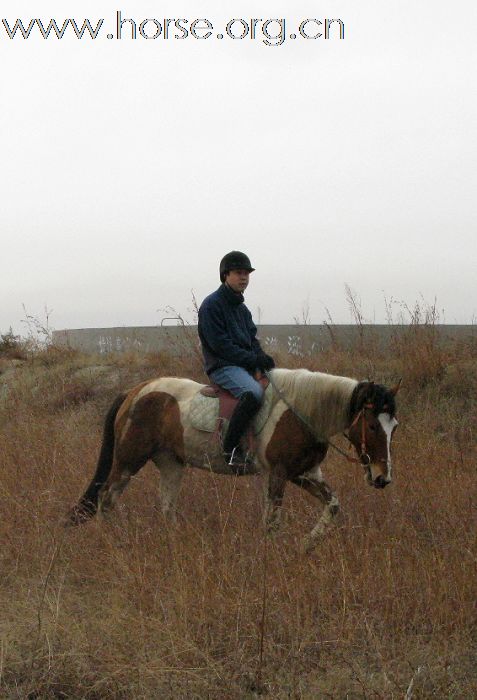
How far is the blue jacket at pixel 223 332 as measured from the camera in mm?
6355

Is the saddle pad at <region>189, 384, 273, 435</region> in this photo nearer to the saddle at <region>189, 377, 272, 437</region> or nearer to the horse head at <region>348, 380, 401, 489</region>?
the saddle at <region>189, 377, 272, 437</region>

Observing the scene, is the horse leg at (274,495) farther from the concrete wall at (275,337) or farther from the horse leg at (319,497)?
the concrete wall at (275,337)

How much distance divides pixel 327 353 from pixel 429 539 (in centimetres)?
709

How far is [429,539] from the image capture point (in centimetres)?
541

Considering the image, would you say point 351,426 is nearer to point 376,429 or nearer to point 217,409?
point 376,429

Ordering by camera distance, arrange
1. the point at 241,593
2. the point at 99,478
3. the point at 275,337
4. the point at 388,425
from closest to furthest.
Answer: the point at 241,593, the point at 388,425, the point at 99,478, the point at 275,337

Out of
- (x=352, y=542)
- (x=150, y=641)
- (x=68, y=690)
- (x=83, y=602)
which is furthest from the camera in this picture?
(x=352, y=542)

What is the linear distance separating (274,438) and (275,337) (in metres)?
8.97

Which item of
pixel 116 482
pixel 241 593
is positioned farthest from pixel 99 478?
pixel 241 593

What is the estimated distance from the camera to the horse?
562cm

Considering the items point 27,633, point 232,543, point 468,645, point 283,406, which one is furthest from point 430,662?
point 283,406

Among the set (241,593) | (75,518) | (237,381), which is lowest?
(75,518)

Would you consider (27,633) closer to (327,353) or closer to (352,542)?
(352,542)

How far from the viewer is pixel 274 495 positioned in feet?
19.5
